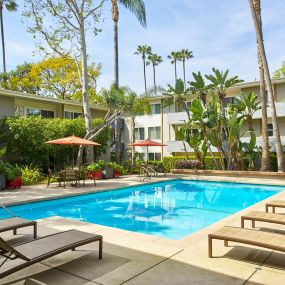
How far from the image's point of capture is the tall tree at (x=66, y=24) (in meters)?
20.9

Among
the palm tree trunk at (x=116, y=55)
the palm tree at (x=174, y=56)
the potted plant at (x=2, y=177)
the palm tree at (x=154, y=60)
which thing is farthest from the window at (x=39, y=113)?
the palm tree at (x=174, y=56)

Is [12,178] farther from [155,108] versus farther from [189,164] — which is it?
[155,108]

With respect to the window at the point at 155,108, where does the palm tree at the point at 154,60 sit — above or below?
above

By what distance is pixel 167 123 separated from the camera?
3152 cm

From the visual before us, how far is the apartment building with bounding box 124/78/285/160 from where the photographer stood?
89.9 ft

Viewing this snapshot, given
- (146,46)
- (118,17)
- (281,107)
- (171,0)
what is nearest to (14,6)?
(171,0)

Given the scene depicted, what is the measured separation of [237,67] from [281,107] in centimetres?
534

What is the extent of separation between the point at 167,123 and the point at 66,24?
14111 mm

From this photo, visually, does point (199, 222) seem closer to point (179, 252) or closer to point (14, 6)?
point (179, 252)

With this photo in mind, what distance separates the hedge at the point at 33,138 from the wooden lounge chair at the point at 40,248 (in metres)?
16.4

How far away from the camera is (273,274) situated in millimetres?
4500

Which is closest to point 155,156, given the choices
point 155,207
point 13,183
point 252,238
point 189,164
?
point 189,164

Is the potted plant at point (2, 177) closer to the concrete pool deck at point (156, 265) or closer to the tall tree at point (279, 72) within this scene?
the concrete pool deck at point (156, 265)

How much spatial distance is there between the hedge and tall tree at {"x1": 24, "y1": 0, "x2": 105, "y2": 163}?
2.03 m
